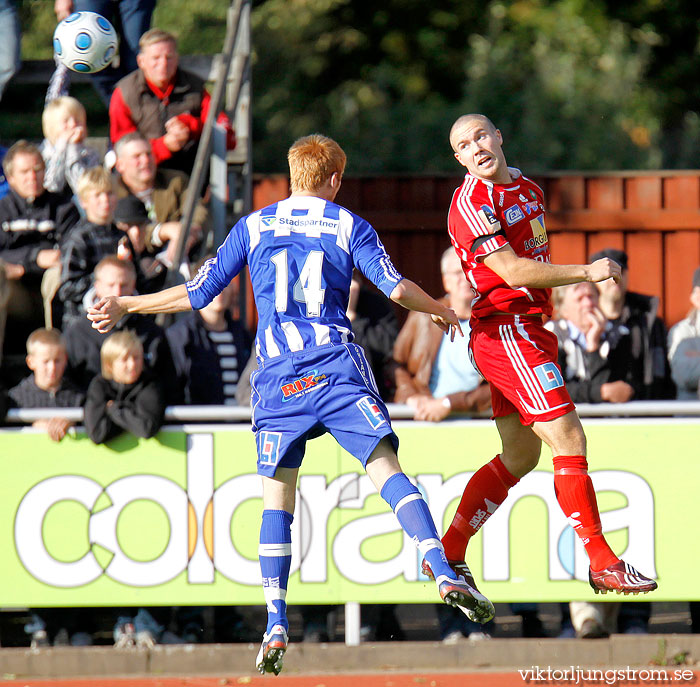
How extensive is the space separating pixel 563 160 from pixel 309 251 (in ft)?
55.9

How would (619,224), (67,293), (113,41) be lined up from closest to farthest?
(67,293) → (113,41) → (619,224)

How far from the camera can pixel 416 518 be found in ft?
18.9

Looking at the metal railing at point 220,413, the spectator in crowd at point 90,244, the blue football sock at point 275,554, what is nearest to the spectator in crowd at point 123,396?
the metal railing at point 220,413

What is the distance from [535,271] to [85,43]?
5962 millimetres

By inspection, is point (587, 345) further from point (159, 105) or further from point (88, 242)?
point (159, 105)

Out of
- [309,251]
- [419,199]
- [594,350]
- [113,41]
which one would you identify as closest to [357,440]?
[309,251]

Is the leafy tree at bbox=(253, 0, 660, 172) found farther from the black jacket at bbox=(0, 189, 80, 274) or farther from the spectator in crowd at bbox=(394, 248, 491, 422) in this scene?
the spectator in crowd at bbox=(394, 248, 491, 422)

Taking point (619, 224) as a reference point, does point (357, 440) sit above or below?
below

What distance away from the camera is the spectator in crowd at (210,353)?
8.52 metres

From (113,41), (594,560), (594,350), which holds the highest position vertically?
(113,41)

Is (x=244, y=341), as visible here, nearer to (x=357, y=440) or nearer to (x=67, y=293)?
(x=67, y=293)

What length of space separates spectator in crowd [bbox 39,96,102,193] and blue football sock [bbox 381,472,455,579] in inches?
195

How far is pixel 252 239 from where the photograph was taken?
19.4ft

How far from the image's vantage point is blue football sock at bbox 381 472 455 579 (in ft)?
18.7
